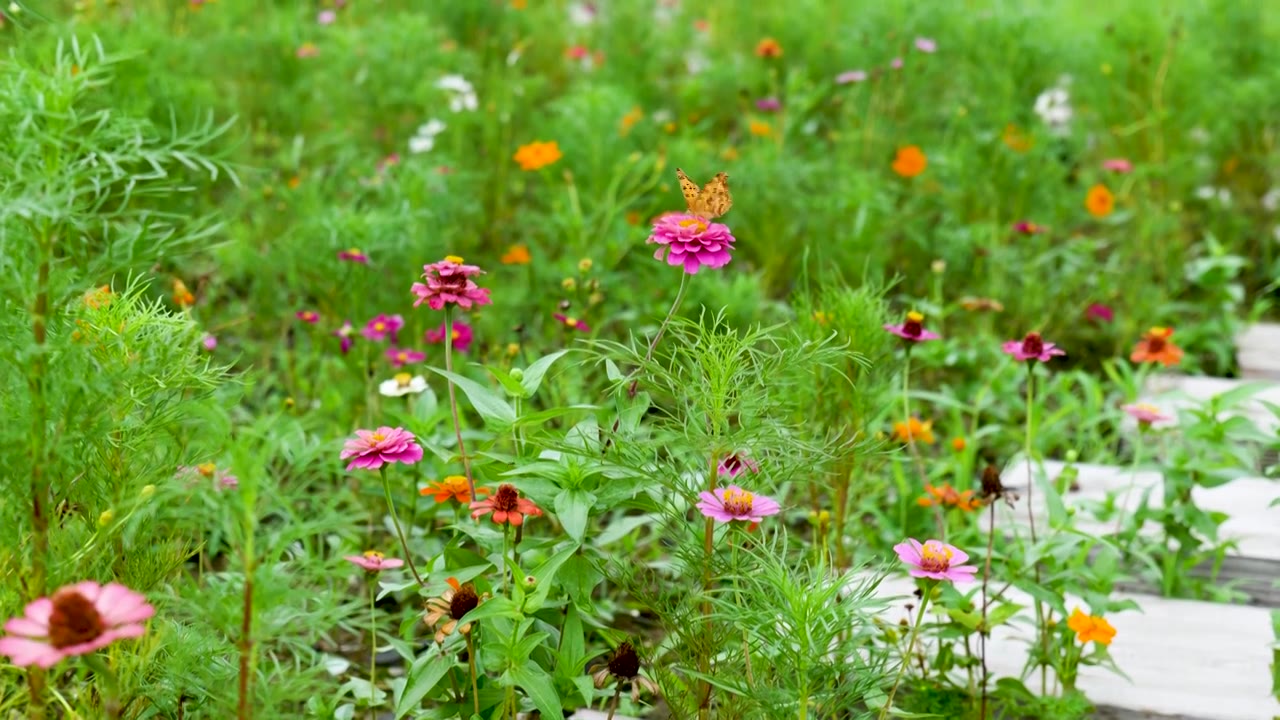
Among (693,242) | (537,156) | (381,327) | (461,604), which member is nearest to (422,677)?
(461,604)

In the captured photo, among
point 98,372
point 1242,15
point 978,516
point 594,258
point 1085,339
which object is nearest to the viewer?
point 98,372

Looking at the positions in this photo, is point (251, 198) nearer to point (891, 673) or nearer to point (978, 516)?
point (978, 516)

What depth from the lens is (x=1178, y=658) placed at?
6.31 ft

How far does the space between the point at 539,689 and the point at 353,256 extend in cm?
133

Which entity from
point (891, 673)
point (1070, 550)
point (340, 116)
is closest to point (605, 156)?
point (340, 116)

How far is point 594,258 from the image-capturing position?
9.45ft

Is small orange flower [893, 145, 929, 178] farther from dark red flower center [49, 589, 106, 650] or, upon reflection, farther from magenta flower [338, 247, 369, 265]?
dark red flower center [49, 589, 106, 650]

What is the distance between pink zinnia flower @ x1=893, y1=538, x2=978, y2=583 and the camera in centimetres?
135

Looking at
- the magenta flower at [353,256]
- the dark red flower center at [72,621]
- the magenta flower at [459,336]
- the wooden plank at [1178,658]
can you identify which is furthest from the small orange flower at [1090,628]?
the magenta flower at [353,256]

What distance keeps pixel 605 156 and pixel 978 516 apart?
57.1 inches

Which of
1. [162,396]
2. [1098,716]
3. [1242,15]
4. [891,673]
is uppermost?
[1242,15]

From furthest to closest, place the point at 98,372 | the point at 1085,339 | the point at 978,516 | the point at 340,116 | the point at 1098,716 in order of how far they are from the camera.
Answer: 1. the point at 340,116
2. the point at 1085,339
3. the point at 978,516
4. the point at 1098,716
5. the point at 98,372

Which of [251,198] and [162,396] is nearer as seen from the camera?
[162,396]

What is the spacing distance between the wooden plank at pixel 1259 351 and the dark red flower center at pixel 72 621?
107 inches
